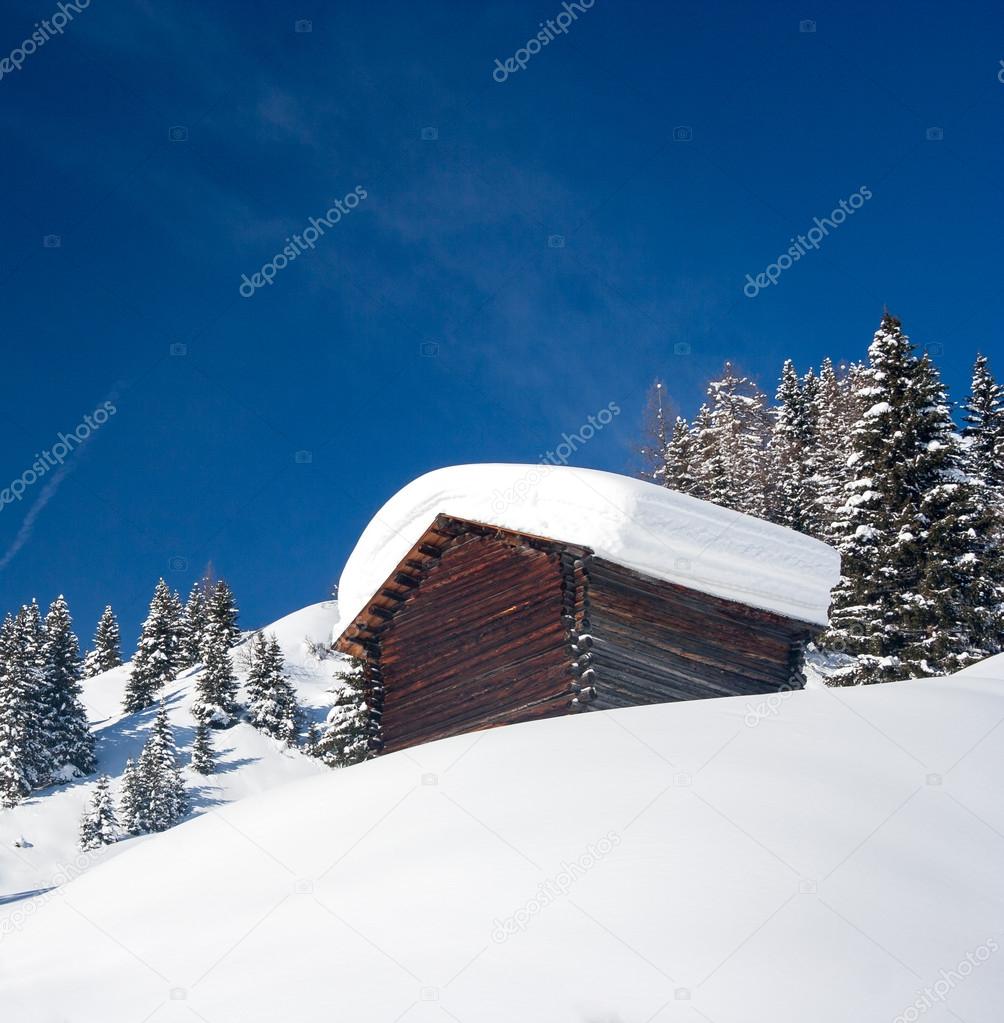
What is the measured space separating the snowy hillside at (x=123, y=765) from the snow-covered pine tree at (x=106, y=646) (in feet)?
28.7

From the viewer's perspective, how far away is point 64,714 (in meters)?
49.6

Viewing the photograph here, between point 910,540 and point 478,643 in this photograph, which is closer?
point 478,643

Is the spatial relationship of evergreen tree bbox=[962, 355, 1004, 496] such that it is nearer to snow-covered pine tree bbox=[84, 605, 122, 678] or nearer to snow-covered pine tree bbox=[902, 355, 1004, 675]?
snow-covered pine tree bbox=[902, 355, 1004, 675]

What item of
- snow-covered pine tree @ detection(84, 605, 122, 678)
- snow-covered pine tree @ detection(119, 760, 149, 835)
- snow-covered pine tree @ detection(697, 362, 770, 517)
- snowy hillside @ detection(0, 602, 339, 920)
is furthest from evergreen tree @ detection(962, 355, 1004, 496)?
snow-covered pine tree @ detection(84, 605, 122, 678)

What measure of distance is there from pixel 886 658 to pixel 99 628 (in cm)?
7705

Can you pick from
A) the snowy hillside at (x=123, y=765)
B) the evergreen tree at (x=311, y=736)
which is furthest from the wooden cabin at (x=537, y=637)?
Answer: the evergreen tree at (x=311, y=736)

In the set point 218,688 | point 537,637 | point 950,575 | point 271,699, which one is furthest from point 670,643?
point 218,688

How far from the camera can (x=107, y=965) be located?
4.11 m

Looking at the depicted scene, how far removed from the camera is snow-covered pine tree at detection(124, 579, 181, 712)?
202 feet

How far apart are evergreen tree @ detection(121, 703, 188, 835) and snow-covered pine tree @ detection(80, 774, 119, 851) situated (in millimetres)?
1086

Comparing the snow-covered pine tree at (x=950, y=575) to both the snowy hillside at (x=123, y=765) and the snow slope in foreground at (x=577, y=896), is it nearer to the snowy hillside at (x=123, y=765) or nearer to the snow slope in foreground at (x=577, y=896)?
the snow slope in foreground at (x=577, y=896)

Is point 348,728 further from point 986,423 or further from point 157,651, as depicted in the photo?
point 157,651

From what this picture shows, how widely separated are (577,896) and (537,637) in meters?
7.71

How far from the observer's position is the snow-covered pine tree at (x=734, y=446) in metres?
38.8
